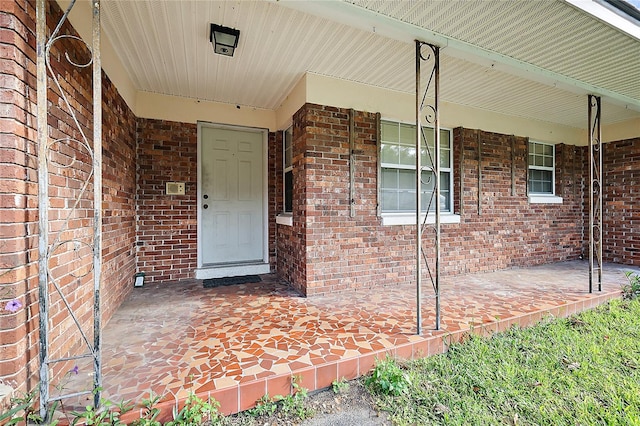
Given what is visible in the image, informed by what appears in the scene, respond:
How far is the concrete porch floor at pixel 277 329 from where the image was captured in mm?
1792

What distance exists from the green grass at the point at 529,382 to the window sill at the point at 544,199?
2.92 meters

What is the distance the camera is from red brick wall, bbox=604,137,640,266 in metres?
5.18

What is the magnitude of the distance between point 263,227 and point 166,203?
4.60 feet

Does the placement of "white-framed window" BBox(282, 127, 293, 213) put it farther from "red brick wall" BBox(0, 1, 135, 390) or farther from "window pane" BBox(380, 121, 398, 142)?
"red brick wall" BBox(0, 1, 135, 390)

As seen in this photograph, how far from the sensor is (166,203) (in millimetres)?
4004

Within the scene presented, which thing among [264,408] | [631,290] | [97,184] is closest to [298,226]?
[264,408]

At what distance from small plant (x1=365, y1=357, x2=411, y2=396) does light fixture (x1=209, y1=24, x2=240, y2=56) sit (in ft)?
9.49

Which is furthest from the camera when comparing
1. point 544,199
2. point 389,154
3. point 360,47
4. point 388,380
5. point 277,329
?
point 544,199

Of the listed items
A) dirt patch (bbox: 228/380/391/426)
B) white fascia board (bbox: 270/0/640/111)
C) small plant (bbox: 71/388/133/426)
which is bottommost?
dirt patch (bbox: 228/380/391/426)

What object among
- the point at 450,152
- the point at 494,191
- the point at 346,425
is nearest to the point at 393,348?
the point at 346,425

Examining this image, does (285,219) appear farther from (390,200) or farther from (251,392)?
(251,392)

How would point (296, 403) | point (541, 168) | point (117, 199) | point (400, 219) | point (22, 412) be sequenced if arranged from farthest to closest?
1. point (541, 168)
2. point (400, 219)
3. point (117, 199)
4. point (296, 403)
5. point (22, 412)

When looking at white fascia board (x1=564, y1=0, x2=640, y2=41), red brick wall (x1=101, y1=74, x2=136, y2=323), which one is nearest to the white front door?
red brick wall (x1=101, y1=74, x2=136, y2=323)

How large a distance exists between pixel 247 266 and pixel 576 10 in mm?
4424
